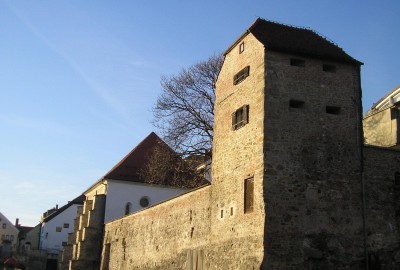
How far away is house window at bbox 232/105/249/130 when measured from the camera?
18577 mm

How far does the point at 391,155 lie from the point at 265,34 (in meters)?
6.25

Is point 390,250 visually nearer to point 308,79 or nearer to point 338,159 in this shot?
point 338,159

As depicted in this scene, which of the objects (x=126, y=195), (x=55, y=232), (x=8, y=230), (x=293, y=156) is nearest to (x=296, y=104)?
(x=293, y=156)

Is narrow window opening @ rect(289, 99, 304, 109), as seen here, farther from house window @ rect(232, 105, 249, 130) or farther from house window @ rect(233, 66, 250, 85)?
house window @ rect(233, 66, 250, 85)

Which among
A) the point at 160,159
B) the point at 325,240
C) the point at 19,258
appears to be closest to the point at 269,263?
the point at 325,240

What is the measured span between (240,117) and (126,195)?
1791 cm

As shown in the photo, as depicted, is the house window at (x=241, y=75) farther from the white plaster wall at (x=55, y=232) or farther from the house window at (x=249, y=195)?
the white plaster wall at (x=55, y=232)

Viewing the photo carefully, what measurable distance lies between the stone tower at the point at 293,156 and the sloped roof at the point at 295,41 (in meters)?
0.04

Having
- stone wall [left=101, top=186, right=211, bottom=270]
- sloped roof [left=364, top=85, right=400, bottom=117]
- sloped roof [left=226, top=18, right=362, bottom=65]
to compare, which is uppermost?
sloped roof [left=364, top=85, right=400, bottom=117]

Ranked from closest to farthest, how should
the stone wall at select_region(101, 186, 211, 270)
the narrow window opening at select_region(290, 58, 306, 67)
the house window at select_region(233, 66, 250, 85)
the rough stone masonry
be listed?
the rough stone masonry
the narrow window opening at select_region(290, 58, 306, 67)
the house window at select_region(233, 66, 250, 85)
the stone wall at select_region(101, 186, 211, 270)

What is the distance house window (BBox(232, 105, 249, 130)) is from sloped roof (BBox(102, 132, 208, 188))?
15251mm

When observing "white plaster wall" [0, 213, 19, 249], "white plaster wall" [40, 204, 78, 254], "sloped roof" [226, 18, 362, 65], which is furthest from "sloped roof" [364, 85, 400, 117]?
"white plaster wall" [0, 213, 19, 249]

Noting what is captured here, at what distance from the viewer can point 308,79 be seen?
18.2m

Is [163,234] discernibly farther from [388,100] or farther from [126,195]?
[388,100]
